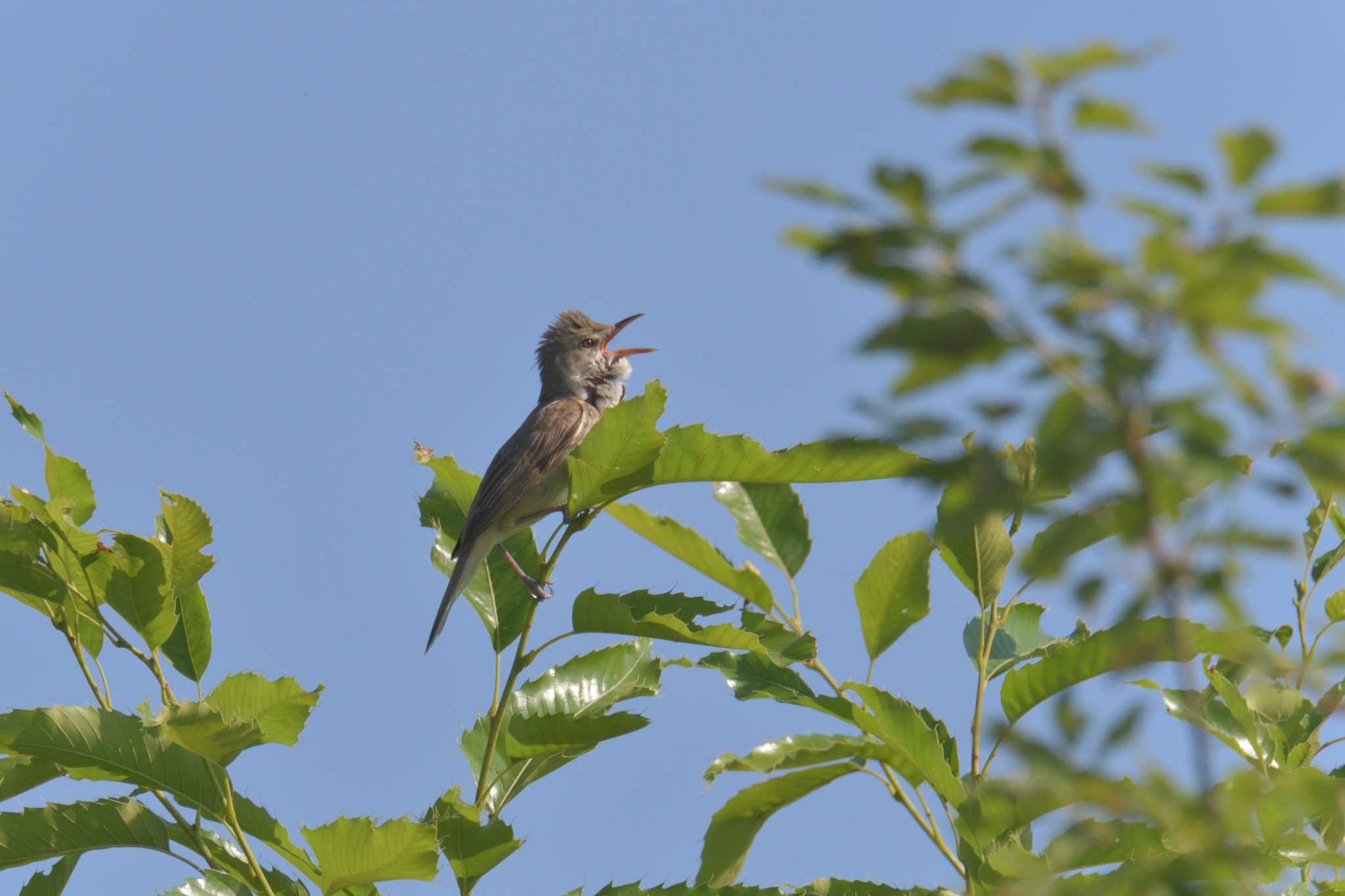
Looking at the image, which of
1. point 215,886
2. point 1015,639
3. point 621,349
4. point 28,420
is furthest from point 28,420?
point 621,349

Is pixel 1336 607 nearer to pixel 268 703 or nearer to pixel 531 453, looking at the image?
pixel 268 703

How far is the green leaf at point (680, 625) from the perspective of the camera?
3.52m

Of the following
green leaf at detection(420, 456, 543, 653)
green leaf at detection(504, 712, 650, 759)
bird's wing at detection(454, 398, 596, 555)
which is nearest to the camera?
green leaf at detection(504, 712, 650, 759)

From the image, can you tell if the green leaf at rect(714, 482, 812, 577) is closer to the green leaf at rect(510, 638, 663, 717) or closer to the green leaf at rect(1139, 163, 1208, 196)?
the green leaf at rect(510, 638, 663, 717)

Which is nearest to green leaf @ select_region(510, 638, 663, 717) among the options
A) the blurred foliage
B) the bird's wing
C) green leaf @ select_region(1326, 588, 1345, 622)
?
the blurred foliage

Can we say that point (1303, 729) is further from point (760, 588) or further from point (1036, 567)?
point (1036, 567)

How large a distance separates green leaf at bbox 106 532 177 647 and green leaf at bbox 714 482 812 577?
1.65 metres

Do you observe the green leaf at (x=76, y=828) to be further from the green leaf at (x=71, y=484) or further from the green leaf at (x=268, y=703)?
the green leaf at (x=71, y=484)

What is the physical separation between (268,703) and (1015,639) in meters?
2.11

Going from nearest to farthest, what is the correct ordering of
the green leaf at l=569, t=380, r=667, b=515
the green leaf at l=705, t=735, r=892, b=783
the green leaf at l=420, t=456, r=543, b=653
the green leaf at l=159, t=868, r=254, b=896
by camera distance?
the green leaf at l=705, t=735, r=892, b=783 → the green leaf at l=159, t=868, r=254, b=896 → the green leaf at l=569, t=380, r=667, b=515 → the green leaf at l=420, t=456, r=543, b=653

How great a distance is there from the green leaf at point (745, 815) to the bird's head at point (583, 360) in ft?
19.3

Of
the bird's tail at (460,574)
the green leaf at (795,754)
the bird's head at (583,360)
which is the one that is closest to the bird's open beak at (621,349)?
the bird's head at (583,360)

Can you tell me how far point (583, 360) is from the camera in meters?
9.63

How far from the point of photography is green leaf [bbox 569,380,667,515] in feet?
12.3
